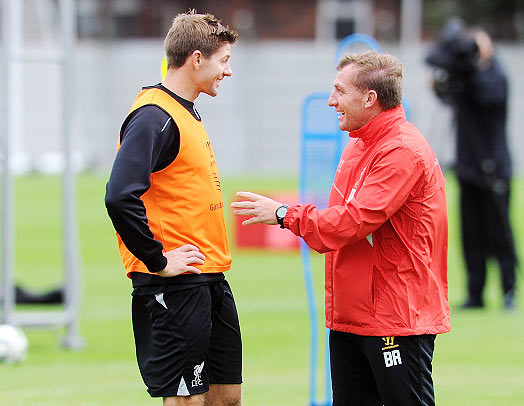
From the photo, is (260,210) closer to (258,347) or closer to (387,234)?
(387,234)

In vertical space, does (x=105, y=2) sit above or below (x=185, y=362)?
above

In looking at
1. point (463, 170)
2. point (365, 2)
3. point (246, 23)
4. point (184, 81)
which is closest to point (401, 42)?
point (365, 2)

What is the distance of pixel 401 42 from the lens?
39.9m

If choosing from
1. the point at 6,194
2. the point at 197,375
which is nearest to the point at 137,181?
the point at 197,375

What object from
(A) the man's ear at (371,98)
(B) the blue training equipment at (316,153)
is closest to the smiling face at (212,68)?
(A) the man's ear at (371,98)

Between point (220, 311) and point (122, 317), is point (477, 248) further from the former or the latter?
point (220, 311)

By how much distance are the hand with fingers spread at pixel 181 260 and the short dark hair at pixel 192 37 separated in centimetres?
76

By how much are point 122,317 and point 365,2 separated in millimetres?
34743

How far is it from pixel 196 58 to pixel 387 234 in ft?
3.48

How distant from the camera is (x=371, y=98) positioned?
411cm

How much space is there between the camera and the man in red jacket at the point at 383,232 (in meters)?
3.97

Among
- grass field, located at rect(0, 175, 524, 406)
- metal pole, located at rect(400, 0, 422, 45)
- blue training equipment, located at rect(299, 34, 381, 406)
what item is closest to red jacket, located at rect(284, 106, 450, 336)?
blue training equipment, located at rect(299, 34, 381, 406)

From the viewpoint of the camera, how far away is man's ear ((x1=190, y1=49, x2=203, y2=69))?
13.3ft

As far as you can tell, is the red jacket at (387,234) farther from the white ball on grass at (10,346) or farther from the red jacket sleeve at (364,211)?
the white ball on grass at (10,346)
